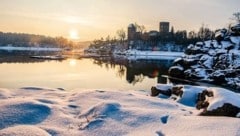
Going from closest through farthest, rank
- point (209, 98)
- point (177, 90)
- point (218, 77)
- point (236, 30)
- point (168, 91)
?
point (209, 98)
point (177, 90)
point (168, 91)
point (218, 77)
point (236, 30)

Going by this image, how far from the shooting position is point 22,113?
9.02 metres

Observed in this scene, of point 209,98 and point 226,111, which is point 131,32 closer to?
point 209,98

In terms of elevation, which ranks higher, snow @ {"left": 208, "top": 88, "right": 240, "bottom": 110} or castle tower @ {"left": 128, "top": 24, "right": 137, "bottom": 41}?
castle tower @ {"left": 128, "top": 24, "right": 137, "bottom": 41}

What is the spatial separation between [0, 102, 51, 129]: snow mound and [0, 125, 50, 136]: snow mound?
1.81 ft

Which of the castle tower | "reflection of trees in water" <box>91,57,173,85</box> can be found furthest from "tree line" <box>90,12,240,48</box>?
"reflection of trees in water" <box>91,57,173,85</box>

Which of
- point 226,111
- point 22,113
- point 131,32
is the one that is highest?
point 131,32

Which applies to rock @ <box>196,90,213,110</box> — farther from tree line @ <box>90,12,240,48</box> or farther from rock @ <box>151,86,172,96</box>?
tree line @ <box>90,12,240,48</box>

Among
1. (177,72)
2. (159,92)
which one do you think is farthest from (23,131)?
(177,72)

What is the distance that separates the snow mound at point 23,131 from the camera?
24.0 feet

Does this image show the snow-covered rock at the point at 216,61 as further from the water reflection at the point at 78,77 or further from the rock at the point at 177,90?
the rock at the point at 177,90

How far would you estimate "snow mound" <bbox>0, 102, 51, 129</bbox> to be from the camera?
8.47 metres

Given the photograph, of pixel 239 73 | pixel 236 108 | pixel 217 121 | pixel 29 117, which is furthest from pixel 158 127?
pixel 239 73

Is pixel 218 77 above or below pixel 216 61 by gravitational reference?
below

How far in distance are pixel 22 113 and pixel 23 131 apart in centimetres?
167
